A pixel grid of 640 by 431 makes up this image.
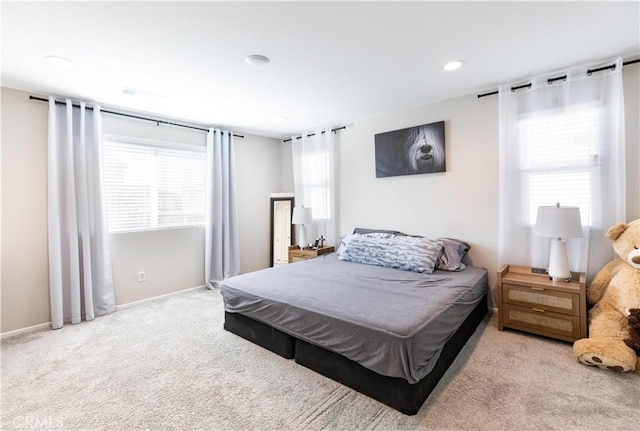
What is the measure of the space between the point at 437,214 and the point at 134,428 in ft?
10.7

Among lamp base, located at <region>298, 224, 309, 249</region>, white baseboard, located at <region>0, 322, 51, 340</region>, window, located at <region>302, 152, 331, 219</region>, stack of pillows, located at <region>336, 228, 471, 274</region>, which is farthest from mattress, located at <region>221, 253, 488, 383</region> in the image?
white baseboard, located at <region>0, 322, 51, 340</region>

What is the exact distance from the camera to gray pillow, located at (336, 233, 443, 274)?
9.77 ft

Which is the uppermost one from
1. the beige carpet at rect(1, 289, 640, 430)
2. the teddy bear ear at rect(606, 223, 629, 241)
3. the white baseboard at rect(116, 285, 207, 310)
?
the teddy bear ear at rect(606, 223, 629, 241)

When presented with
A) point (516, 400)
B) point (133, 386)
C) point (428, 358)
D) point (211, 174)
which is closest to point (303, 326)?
point (428, 358)

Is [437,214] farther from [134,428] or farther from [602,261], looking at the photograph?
[134,428]

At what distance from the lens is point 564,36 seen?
211cm

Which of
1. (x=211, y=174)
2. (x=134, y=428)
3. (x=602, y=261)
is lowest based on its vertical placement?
(x=134, y=428)

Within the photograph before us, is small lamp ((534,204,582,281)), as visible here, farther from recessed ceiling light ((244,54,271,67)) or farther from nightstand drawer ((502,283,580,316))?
recessed ceiling light ((244,54,271,67))

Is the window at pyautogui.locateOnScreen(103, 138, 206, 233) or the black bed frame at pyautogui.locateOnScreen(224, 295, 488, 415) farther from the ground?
the window at pyautogui.locateOnScreen(103, 138, 206, 233)

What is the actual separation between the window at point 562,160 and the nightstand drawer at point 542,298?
0.70 meters

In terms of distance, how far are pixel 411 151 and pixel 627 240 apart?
82.0 inches

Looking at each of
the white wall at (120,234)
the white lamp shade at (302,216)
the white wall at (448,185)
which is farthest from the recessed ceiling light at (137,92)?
the white wall at (448,185)

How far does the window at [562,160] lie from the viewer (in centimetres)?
256

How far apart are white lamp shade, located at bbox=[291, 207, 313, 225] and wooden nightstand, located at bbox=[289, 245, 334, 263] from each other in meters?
0.41
